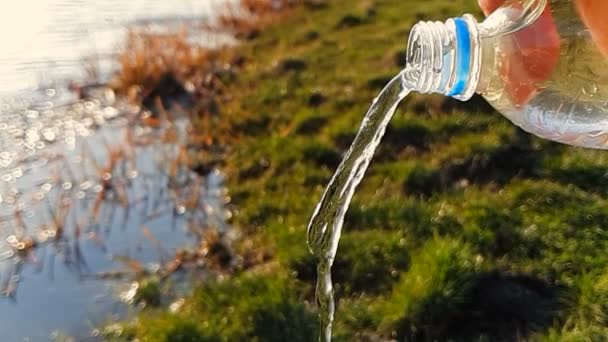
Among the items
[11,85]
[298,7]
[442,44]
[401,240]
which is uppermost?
[442,44]

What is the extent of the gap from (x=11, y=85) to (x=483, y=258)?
3.61 meters

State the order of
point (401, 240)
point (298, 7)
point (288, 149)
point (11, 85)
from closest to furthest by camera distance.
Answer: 1. point (401, 240)
2. point (288, 149)
3. point (11, 85)
4. point (298, 7)

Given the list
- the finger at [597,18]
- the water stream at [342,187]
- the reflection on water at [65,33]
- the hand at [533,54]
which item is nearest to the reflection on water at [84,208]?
the reflection on water at [65,33]

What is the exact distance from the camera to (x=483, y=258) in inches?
119

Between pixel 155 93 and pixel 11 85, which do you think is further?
pixel 155 93

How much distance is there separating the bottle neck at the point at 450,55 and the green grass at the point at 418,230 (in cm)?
121

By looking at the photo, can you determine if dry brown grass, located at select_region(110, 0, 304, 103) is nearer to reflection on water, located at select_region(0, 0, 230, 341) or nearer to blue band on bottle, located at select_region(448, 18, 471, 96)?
reflection on water, located at select_region(0, 0, 230, 341)

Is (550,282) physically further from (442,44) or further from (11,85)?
(11,85)

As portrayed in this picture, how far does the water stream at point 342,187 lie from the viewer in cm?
195

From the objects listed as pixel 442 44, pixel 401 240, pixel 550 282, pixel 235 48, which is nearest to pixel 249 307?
pixel 401 240

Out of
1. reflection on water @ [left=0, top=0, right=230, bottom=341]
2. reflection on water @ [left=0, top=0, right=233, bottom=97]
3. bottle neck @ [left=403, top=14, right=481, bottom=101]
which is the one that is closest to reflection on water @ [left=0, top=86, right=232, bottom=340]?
reflection on water @ [left=0, top=0, right=230, bottom=341]

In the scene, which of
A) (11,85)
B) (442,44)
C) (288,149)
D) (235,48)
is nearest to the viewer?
(442,44)

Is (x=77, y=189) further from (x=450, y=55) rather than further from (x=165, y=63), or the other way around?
(x=450, y=55)

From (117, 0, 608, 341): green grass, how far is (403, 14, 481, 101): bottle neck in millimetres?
1208
